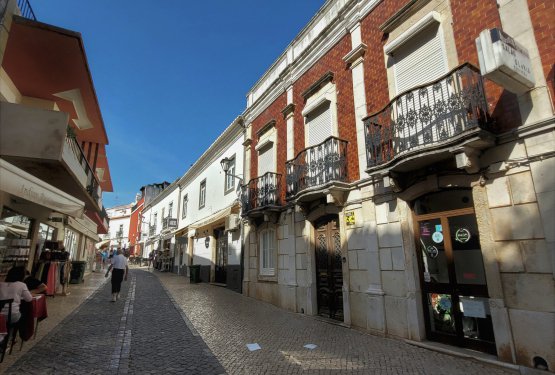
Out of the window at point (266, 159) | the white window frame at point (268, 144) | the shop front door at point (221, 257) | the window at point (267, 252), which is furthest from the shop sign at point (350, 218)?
the shop front door at point (221, 257)

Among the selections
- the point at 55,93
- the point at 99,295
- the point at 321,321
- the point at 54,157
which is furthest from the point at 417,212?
the point at 99,295

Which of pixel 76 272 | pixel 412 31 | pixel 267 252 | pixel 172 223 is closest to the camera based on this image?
pixel 412 31

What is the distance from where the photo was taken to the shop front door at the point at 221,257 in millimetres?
15109

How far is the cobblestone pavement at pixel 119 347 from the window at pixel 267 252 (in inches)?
135

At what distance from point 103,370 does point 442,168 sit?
608cm

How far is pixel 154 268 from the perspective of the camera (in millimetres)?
28484

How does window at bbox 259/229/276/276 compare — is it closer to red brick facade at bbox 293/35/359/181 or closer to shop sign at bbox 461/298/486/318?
red brick facade at bbox 293/35/359/181

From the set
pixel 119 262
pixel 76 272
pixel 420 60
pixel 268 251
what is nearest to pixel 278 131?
pixel 268 251

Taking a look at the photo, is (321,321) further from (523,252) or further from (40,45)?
(40,45)

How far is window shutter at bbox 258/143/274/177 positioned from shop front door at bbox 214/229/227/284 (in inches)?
176

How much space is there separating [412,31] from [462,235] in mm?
4163

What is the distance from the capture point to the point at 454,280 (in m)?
5.41

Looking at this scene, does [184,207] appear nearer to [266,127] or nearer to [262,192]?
[266,127]

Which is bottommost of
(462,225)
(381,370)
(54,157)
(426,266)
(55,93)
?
(381,370)
